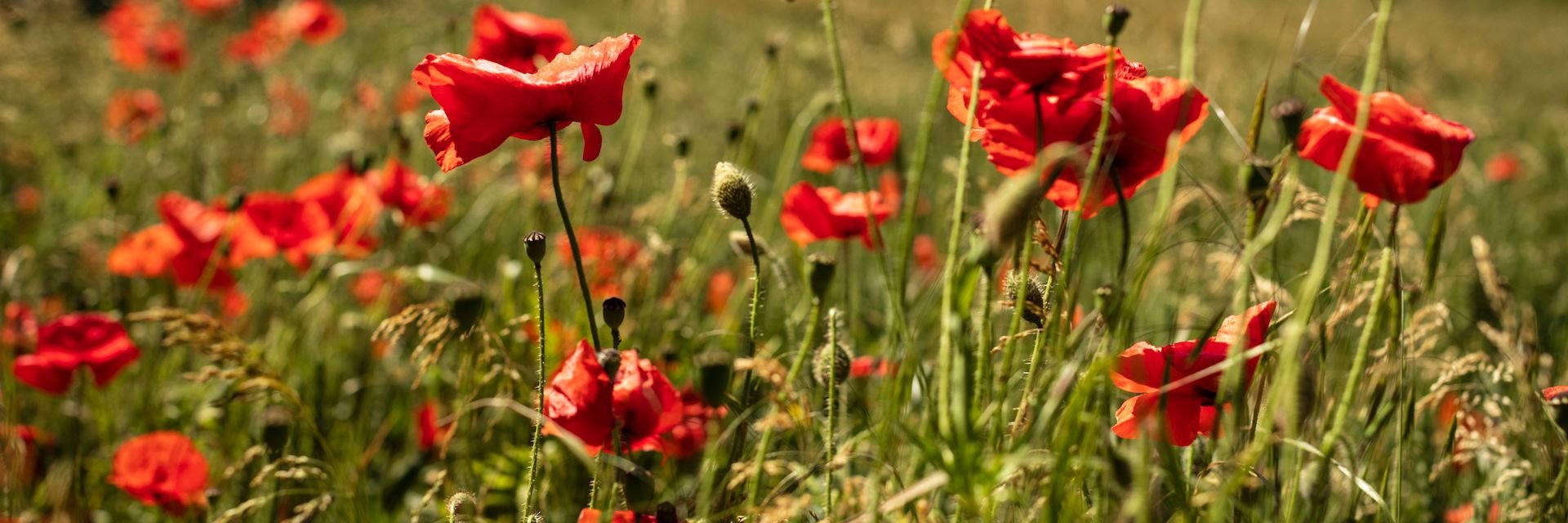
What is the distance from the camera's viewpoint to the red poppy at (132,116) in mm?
2532

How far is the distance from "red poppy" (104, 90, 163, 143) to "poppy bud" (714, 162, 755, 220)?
1934 mm

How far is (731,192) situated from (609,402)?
21cm

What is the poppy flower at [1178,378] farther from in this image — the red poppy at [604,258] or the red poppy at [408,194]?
the red poppy at [408,194]

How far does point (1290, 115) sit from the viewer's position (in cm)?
86

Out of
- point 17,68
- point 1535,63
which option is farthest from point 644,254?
point 1535,63

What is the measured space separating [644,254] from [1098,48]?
0.97m

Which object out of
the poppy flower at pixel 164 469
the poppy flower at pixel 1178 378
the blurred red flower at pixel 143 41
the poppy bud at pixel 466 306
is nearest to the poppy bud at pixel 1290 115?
the poppy flower at pixel 1178 378

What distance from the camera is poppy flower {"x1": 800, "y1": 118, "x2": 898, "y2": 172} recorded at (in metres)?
1.93

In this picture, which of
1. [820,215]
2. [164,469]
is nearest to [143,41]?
[164,469]

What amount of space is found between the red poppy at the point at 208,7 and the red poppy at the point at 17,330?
5.57ft

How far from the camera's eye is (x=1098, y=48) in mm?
762

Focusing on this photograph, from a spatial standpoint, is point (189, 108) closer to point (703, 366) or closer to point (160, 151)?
point (160, 151)

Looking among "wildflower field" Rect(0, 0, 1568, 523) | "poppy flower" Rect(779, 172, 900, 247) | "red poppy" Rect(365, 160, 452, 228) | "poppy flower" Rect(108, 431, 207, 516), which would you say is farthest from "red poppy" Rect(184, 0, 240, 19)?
"poppy flower" Rect(779, 172, 900, 247)

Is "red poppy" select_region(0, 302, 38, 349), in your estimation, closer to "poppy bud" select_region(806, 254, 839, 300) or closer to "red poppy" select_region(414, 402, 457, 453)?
"red poppy" select_region(414, 402, 457, 453)
